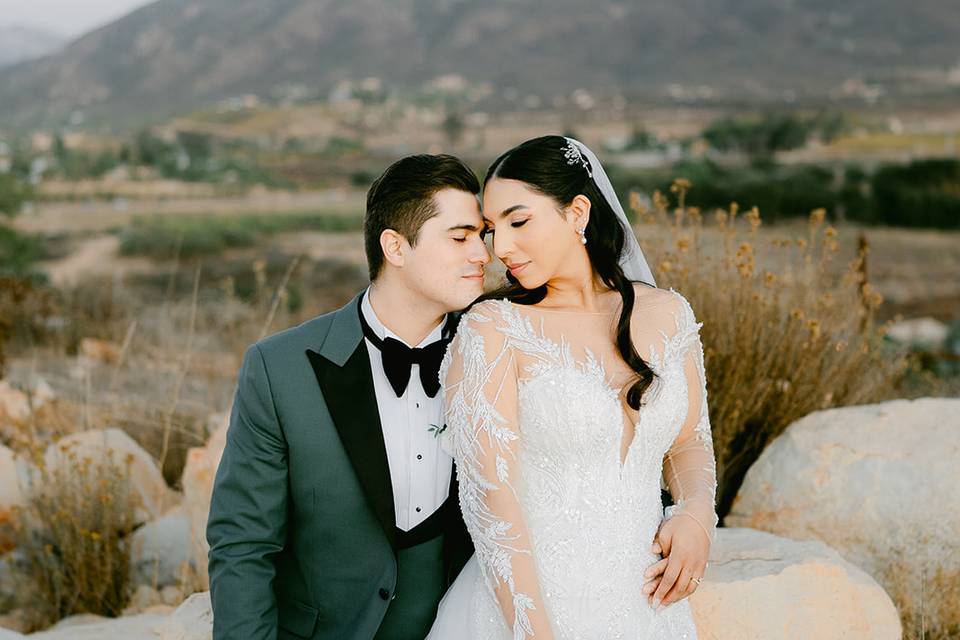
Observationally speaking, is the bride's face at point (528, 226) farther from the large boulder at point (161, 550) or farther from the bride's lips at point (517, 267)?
the large boulder at point (161, 550)

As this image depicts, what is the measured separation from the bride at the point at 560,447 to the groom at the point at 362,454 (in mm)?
115

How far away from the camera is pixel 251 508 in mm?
2459

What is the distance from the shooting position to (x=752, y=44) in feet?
274

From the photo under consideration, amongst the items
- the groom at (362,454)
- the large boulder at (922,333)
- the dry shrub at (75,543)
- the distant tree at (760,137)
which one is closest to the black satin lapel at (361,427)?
the groom at (362,454)

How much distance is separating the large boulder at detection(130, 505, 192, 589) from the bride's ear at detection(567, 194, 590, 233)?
277 centimetres

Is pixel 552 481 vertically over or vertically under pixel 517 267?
under

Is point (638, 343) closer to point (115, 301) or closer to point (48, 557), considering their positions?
point (48, 557)

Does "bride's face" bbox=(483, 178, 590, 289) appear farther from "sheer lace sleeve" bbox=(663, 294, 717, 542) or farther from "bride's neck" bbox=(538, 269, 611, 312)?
"sheer lace sleeve" bbox=(663, 294, 717, 542)

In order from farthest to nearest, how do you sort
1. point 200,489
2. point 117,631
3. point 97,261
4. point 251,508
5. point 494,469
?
point 97,261, point 200,489, point 117,631, point 251,508, point 494,469

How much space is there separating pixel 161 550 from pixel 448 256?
2.87 metres

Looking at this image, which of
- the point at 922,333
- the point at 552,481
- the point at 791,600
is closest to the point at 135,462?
the point at 552,481

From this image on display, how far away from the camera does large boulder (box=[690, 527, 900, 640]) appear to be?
2.78m

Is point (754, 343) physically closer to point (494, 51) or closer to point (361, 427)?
point (361, 427)

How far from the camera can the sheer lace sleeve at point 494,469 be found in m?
2.29
